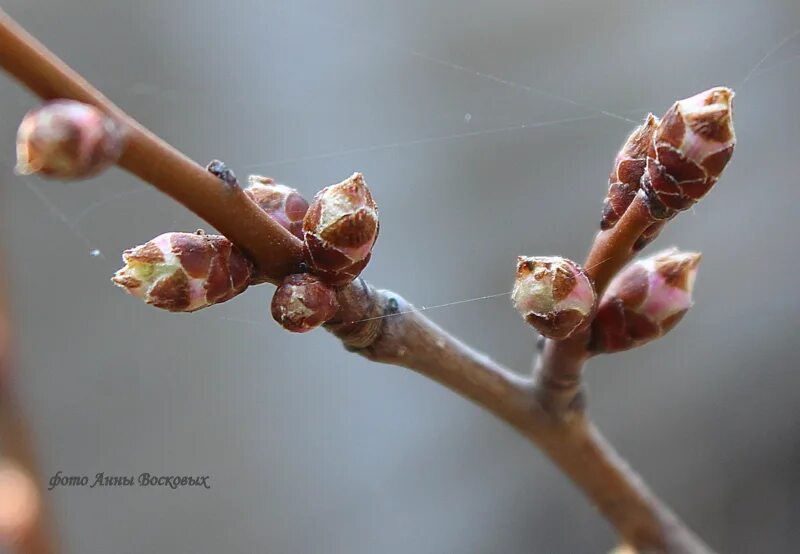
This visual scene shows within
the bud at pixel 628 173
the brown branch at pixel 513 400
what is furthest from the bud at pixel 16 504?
the bud at pixel 628 173

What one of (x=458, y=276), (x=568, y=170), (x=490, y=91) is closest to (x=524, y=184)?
(x=568, y=170)

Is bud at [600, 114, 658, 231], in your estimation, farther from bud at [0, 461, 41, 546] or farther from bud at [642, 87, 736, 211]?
bud at [0, 461, 41, 546]

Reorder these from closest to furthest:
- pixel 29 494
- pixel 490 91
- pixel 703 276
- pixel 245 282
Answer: pixel 245 282 → pixel 29 494 → pixel 490 91 → pixel 703 276

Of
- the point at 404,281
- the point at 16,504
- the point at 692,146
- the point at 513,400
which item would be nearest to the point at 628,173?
the point at 692,146

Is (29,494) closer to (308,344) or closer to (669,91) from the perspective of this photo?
(308,344)

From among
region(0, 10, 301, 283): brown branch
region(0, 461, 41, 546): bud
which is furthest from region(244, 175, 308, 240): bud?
region(0, 461, 41, 546): bud

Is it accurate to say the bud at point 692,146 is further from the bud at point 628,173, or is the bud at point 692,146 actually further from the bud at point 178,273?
the bud at point 178,273

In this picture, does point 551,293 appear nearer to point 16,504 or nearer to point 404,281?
point 16,504
